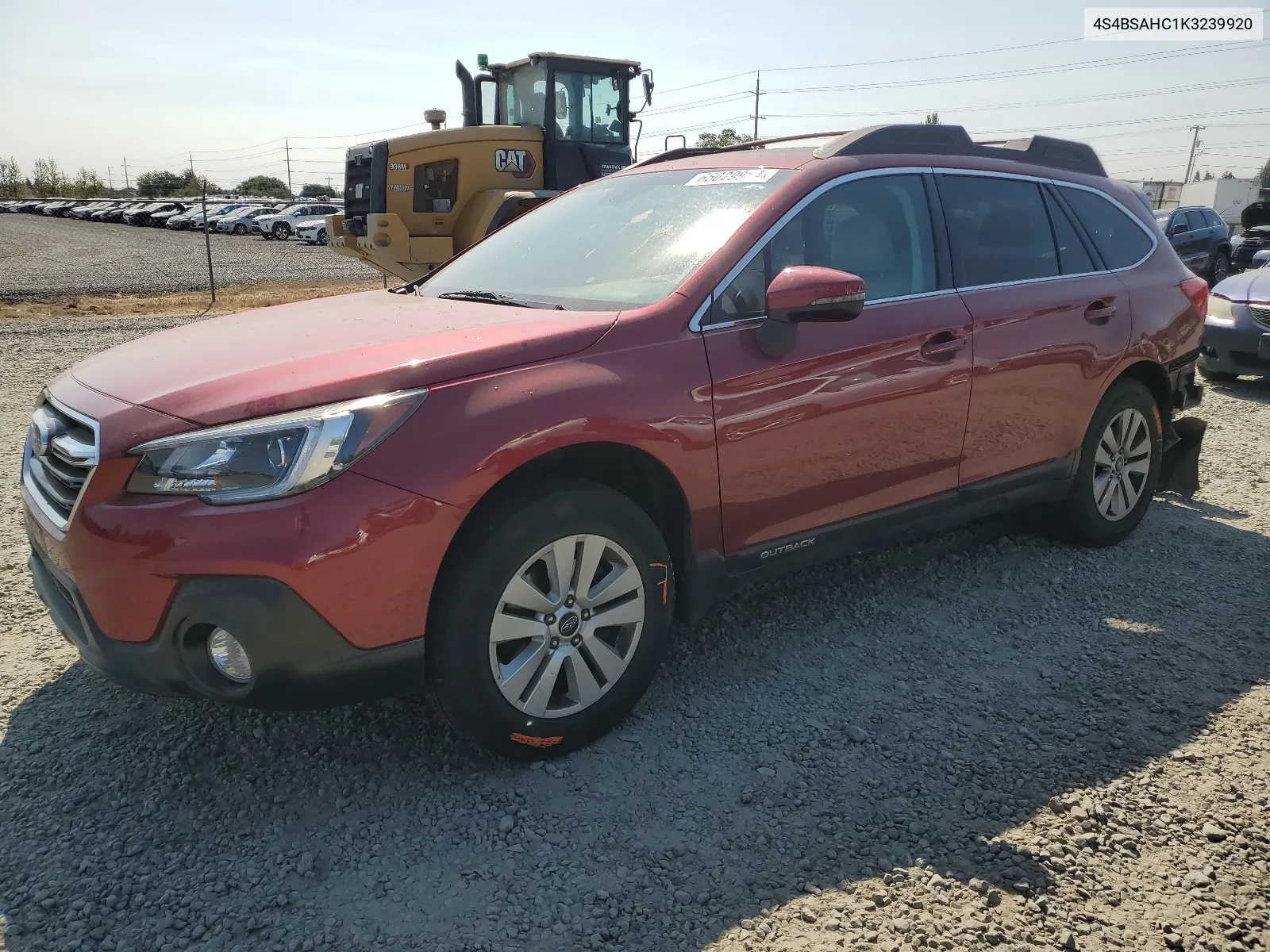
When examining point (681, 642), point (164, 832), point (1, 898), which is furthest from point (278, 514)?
point (681, 642)

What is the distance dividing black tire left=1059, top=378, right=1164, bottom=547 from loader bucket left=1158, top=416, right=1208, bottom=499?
13.8 inches

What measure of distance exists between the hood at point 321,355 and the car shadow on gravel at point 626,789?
112 centimetres

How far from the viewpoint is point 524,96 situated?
1200 centimetres

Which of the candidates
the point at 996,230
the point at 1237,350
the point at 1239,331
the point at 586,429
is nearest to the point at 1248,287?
the point at 1239,331

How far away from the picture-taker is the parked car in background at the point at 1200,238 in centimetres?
1756

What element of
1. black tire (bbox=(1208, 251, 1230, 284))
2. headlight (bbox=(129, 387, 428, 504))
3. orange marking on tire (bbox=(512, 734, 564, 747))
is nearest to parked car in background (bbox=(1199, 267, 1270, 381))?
orange marking on tire (bbox=(512, 734, 564, 747))

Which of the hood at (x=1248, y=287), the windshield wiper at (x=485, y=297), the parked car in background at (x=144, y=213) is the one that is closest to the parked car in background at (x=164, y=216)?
the parked car in background at (x=144, y=213)

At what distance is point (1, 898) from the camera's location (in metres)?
2.31

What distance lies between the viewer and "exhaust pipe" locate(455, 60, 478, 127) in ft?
40.8

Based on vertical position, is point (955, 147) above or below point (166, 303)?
above

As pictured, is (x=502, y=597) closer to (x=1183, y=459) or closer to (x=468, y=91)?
(x=1183, y=459)

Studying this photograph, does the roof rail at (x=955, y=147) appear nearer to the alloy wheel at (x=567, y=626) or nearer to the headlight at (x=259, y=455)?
the alloy wheel at (x=567, y=626)

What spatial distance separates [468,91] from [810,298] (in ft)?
35.5

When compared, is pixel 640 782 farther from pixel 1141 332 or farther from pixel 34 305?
pixel 34 305
